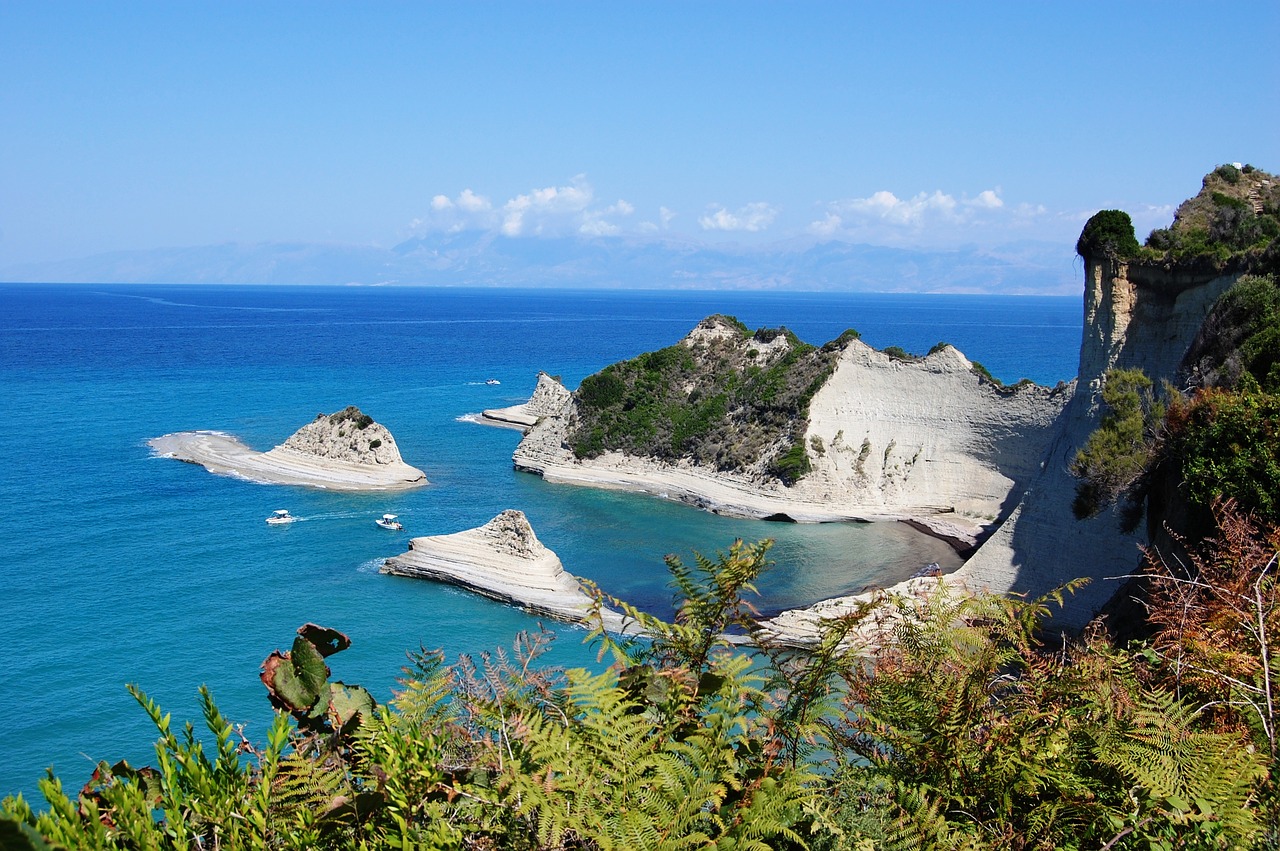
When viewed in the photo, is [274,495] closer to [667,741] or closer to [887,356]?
[887,356]

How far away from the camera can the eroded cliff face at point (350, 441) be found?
50.2m

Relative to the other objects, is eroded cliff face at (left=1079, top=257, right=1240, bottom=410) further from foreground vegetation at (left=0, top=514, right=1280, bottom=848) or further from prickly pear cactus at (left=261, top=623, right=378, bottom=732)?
prickly pear cactus at (left=261, top=623, right=378, bottom=732)

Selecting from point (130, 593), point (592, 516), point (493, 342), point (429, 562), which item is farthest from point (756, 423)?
point (493, 342)

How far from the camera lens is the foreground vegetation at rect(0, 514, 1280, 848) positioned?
142 inches

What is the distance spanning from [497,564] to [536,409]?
124 ft

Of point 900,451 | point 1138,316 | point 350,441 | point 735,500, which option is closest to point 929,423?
point 900,451

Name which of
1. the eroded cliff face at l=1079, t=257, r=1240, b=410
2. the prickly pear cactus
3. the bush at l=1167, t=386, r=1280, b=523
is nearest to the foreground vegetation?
the prickly pear cactus

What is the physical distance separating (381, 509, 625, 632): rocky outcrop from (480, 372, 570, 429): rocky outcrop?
33.4m

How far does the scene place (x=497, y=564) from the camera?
33.2 meters

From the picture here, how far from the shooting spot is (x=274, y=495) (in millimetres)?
45688

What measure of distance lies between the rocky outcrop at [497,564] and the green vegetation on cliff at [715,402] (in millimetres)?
17462

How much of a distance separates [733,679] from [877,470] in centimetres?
4378

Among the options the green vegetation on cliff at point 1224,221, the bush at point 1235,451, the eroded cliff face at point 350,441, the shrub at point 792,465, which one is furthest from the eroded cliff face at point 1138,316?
the eroded cliff face at point 350,441

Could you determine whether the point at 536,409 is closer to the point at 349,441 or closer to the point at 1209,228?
the point at 349,441
